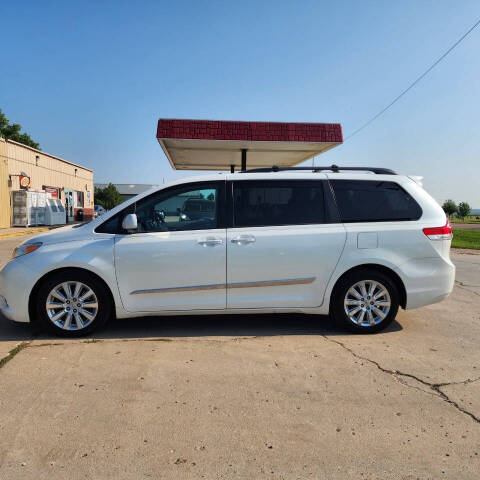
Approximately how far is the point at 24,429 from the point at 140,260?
6.44 ft

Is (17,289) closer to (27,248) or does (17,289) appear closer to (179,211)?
(27,248)

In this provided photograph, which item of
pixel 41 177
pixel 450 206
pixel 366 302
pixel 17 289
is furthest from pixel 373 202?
pixel 450 206

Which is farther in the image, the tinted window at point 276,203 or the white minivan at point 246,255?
the tinted window at point 276,203

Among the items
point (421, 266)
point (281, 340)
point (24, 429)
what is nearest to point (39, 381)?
point (24, 429)

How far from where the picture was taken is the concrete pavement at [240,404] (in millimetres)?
2262

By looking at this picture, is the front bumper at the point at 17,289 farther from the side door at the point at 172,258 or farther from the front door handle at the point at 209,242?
the front door handle at the point at 209,242

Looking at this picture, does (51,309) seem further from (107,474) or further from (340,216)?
(340,216)

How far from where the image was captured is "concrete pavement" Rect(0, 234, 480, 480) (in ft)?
7.42

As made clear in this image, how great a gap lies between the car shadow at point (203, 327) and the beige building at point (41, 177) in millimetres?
21333

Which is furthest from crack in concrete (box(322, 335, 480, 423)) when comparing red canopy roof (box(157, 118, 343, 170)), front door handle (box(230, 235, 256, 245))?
red canopy roof (box(157, 118, 343, 170))

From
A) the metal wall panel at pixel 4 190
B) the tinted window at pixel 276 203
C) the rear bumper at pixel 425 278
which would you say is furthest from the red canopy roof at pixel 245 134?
the metal wall panel at pixel 4 190

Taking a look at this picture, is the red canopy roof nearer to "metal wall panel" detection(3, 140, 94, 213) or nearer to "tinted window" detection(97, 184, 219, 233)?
"tinted window" detection(97, 184, 219, 233)

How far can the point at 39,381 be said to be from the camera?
3252mm

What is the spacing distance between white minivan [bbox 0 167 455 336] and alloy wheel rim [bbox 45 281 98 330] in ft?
0.04
